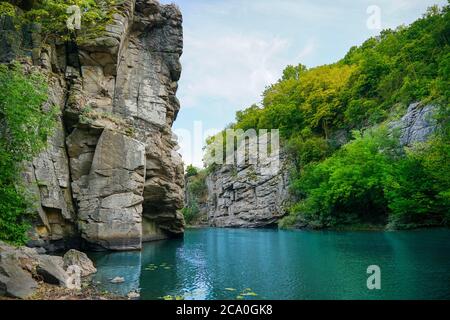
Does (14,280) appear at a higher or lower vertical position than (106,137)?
lower

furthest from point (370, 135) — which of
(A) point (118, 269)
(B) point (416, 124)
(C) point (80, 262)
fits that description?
→ (C) point (80, 262)

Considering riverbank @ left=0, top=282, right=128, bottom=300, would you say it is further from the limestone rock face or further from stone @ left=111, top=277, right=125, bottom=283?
the limestone rock face

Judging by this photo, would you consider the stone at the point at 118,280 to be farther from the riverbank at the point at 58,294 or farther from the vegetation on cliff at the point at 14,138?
the vegetation on cliff at the point at 14,138

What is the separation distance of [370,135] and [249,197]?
71.5 ft

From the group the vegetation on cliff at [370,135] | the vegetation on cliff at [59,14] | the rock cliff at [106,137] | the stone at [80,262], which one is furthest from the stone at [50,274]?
the vegetation on cliff at [370,135]

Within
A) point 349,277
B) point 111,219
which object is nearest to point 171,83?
point 111,219

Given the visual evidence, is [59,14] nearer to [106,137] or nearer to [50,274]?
[106,137]

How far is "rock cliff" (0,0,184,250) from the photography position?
80.8 feet

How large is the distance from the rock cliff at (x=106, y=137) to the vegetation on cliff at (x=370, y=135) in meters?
20.9

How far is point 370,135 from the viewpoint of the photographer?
45.8 meters

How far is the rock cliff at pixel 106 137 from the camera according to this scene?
24.6 metres

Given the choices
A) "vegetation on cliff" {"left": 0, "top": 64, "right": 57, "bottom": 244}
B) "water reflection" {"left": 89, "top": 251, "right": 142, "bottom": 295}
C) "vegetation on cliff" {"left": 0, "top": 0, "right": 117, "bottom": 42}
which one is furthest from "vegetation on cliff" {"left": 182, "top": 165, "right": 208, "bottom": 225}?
"vegetation on cliff" {"left": 0, "top": 64, "right": 57, "bottom": 244}

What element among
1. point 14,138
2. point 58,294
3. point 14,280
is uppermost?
point 14,138
